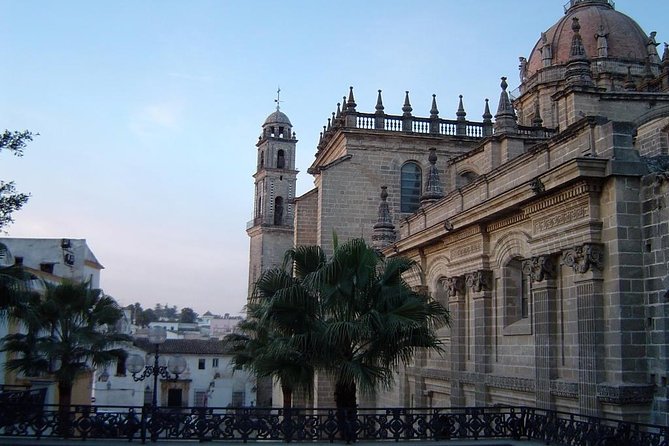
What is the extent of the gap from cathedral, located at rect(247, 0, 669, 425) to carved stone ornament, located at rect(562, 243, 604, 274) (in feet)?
0.09

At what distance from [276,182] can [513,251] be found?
43.8 meters

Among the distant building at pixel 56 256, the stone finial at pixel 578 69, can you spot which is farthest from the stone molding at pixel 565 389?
the distant building at pixel 56 256

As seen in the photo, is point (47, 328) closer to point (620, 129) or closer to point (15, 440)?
point (15, 440)

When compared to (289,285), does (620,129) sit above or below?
above

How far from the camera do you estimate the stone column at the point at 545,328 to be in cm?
1371

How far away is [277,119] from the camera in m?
61.4

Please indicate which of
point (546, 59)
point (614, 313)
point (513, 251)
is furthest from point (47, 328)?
point (546, 59)

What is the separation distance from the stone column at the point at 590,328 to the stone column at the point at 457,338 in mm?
5890

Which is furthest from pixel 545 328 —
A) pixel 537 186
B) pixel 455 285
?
pixel 455 285

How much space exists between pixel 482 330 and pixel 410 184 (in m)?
14.4

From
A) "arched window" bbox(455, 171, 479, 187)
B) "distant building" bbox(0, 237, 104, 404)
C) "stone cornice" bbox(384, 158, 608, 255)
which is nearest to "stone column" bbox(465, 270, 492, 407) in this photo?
"stone cornice" bbox(384, 158, 608, 255)

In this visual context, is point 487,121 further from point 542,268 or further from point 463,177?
point 542,268

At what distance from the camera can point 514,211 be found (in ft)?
50.5

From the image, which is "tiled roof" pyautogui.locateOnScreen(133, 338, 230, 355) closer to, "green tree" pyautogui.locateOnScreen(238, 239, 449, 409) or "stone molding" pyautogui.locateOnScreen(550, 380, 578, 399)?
"green tree" pyautogui.locateOnScreen(238, 239, 449, 409)
